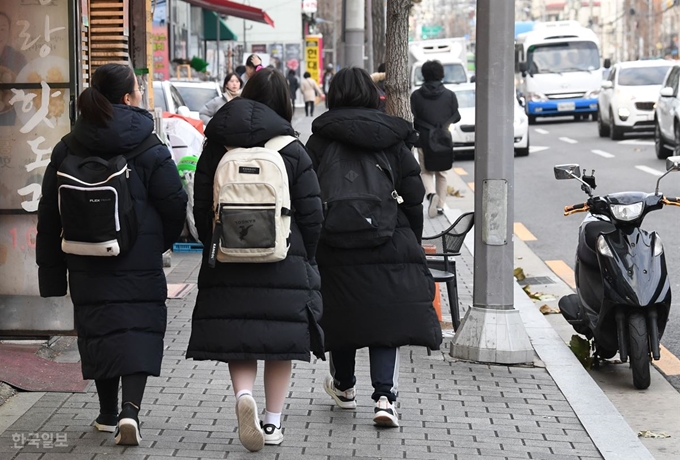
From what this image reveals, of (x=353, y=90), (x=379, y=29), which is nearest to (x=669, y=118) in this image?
(x=379, y=29)

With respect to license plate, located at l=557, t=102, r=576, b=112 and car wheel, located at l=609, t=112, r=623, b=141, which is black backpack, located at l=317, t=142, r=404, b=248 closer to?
car wheel, located at l=609, t=112, r=623, b=141

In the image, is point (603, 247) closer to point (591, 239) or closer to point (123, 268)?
point (591, 239)

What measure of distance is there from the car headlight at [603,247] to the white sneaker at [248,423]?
9.10 feet

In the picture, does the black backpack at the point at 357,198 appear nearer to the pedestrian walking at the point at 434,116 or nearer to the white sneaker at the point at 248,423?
the white sneaker at the point at 248,423

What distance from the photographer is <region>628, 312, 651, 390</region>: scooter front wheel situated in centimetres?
688

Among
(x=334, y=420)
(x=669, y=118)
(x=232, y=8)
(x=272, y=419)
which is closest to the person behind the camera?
(x=272, y=419)

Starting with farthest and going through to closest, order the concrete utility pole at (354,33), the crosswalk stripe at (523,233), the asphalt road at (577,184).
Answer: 1. the concrete utility pole at (354,33)
2. the crosswalk stripe at (523,233)
3. the asphalt road at (577,184)

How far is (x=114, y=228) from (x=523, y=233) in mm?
9811

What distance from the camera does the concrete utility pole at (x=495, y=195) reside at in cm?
706

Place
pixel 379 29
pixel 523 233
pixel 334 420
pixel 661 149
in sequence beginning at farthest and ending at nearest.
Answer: pixel 661 149 < pixel 379 29 < pixel 523 233 < pixel 334 420

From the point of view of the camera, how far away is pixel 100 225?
503 centimetres

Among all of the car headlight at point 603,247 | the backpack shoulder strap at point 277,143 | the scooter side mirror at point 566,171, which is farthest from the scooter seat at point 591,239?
the backpack shoulder strap at point 277,143

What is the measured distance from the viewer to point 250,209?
490cm

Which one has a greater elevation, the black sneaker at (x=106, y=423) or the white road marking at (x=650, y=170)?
the white road marking at (x=650, y=170)
